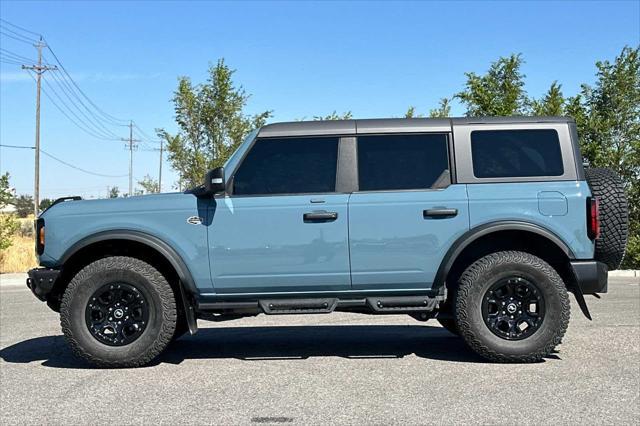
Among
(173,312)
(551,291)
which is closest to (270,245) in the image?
(173,312)

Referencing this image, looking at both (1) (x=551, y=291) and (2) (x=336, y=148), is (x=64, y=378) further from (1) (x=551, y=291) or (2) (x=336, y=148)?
(1) (x=551, y=291)

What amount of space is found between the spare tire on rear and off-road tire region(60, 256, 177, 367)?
149 inches

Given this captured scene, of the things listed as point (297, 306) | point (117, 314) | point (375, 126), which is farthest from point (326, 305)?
point (117, 314)

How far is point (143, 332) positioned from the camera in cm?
579

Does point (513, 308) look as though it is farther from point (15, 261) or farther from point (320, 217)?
point (15, 261)

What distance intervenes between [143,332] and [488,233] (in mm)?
3098

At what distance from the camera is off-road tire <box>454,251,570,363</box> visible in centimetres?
570

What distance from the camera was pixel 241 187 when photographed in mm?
5953

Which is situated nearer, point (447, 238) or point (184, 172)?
point (447, 238)

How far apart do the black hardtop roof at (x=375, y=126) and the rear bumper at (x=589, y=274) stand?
4.30ft

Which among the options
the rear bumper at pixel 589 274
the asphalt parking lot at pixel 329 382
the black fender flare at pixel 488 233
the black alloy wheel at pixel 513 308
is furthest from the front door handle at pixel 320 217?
the rear bumper at pixel 589 274

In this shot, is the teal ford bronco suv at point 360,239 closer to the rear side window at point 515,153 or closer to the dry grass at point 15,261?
the rear side window at point 515,153

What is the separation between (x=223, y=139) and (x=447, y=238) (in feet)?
49.9

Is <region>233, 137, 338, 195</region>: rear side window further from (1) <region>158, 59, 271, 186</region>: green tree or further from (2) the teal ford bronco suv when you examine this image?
(1) <region>158, 59, 271, 186</region>: green tree
